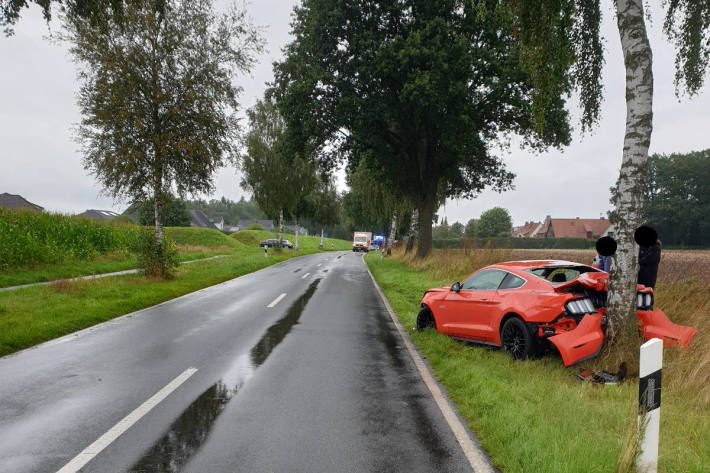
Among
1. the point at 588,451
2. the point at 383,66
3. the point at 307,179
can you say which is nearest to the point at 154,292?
the point at 383,66

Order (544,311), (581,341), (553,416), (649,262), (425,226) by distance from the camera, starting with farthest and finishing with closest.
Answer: (425,226), (649,262), (544,311), (581,341), (553,416)

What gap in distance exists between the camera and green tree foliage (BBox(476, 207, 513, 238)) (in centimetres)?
11838

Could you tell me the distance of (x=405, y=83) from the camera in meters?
18.4

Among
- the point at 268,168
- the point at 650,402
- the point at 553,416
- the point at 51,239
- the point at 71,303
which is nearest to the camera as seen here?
the point at 650,402

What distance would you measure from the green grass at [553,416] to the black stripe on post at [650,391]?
272 millimetres

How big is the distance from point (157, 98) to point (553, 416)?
52.1ft

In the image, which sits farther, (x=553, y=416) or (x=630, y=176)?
(x=630, y=176)

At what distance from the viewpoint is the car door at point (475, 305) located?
7.34m

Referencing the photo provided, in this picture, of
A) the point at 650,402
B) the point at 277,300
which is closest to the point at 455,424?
the point at 650,402

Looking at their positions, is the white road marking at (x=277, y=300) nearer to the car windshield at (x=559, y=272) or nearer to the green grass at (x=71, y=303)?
the green grass at (x=71, y=303)

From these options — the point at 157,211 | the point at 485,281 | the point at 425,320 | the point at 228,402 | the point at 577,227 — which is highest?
the point at 577,227

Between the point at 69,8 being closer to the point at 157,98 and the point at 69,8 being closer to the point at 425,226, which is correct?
the point at 157,98

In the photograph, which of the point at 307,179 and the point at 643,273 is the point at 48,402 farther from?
the point at 307,179

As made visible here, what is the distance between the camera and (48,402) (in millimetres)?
4977
